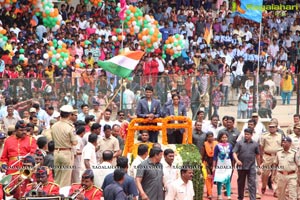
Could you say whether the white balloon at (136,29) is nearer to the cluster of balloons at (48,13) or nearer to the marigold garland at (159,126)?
the cluster of balloons at (48,13)

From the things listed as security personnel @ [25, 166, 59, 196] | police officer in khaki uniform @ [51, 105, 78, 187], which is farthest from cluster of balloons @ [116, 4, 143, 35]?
security personnel @ [25, 166, 59, 196]

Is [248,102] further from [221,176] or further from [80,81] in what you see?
[221,176]

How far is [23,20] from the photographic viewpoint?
36.3 m

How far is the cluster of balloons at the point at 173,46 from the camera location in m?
38.1

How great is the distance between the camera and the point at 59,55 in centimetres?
3466

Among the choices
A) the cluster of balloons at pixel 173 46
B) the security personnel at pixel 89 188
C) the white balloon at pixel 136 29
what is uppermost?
the white balloon at pixel 136 29

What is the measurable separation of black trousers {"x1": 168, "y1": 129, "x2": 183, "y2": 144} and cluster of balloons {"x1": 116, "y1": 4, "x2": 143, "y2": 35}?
35.6 feet

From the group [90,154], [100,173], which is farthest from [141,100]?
[100,173]

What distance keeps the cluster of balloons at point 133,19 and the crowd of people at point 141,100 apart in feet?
2.20

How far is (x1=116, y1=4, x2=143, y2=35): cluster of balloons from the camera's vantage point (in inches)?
1425

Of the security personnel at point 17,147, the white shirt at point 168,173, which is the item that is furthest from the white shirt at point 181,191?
the security personnel at point 17,147

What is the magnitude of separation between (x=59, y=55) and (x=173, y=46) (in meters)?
4.62

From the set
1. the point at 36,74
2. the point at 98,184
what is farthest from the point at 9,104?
the point at 98,184

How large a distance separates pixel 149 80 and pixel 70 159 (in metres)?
7.77
